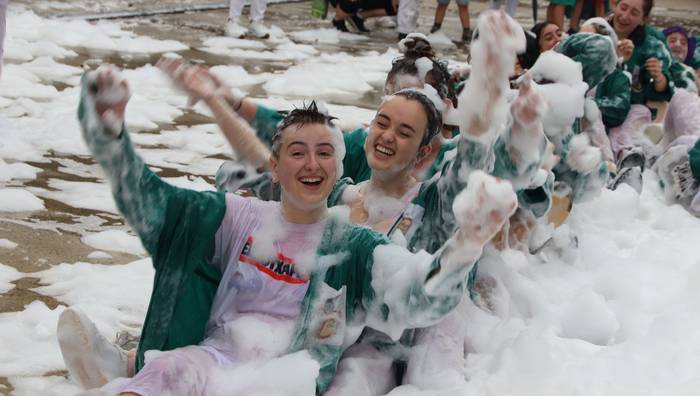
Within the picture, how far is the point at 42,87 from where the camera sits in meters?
6.82

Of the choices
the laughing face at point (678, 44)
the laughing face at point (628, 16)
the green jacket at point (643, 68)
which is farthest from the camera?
the laughing face at point (678, 44)

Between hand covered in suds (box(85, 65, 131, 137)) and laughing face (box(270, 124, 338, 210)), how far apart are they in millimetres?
465

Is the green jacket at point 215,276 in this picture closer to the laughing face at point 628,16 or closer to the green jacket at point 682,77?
the laughing face at point 628,16


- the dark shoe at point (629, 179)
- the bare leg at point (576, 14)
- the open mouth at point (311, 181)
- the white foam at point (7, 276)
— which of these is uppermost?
the open mouth at point (311, 181)

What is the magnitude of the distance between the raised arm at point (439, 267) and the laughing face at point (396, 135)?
573mm

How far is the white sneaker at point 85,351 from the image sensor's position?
2.69 m

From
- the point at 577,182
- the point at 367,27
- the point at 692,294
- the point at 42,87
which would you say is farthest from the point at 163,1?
the point at 692,294

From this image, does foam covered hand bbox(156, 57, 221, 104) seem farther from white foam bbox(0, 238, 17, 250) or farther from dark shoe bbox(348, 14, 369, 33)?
dark shoe bbox(348, 14, 369, 33)

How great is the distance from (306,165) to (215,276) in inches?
15.3

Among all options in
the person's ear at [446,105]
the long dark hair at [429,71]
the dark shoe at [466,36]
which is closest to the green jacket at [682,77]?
the long dark hair at [429,71]

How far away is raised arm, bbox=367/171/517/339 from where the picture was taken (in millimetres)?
2219

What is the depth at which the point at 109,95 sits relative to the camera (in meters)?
2.36

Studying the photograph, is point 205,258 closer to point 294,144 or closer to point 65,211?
point 294,144

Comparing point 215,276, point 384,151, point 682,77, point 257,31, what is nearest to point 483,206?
point 215,276
